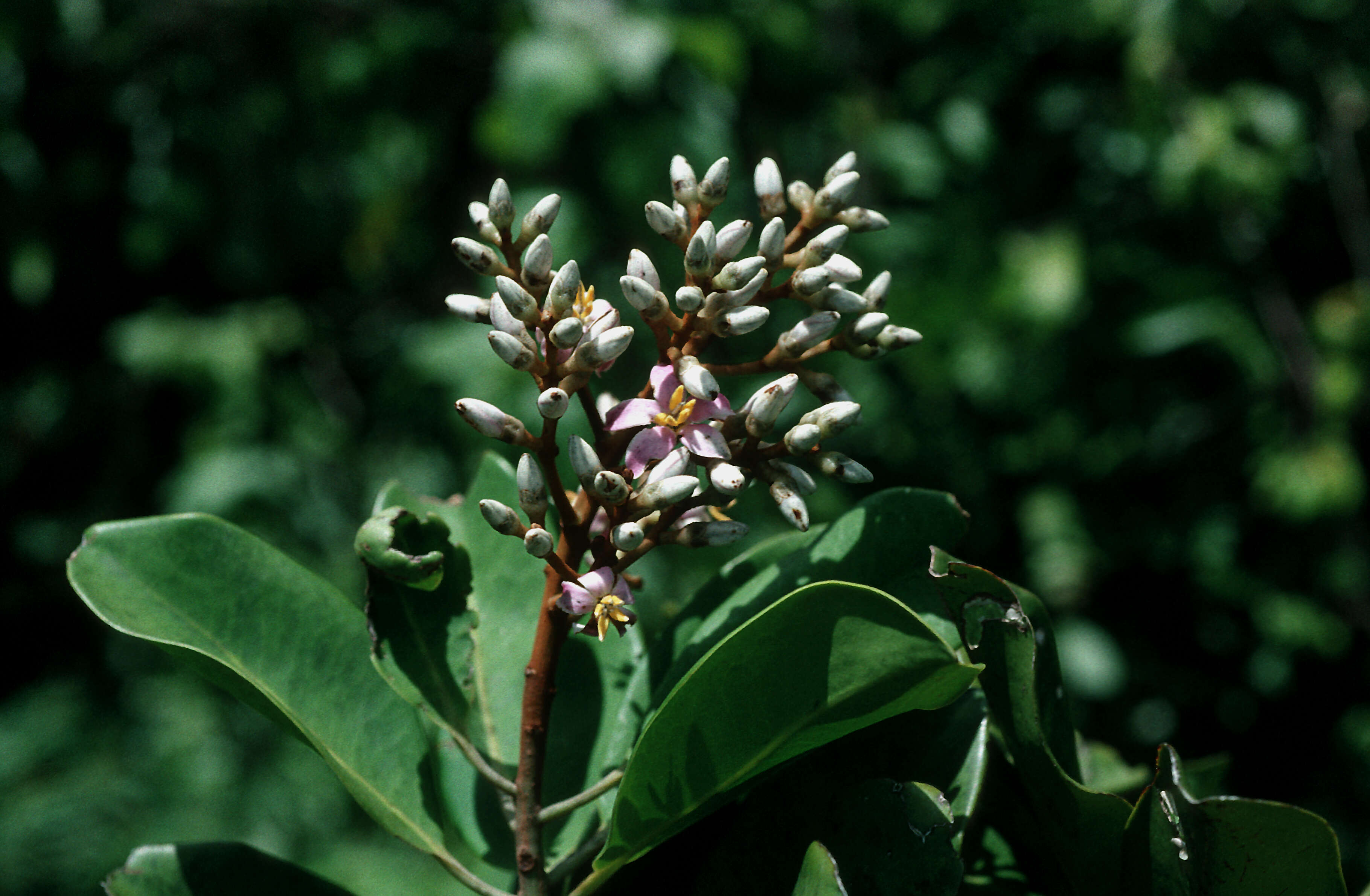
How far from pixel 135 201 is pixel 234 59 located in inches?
24.2

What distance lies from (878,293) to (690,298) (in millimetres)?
180

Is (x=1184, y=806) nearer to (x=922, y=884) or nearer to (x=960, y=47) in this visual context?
(x=922, y=884)

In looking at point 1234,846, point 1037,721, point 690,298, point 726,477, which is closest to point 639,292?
point 690,298

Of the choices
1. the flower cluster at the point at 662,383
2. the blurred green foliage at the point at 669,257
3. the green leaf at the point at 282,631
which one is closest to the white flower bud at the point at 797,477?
the flower cluster at the point at 662,383

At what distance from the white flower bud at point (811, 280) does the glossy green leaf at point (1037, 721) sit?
0.20 m

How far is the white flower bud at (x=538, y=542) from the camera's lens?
617 millimetres

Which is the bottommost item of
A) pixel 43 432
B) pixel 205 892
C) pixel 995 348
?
pixel 43 432

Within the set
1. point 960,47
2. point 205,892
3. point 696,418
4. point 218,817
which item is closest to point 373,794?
point 205,892

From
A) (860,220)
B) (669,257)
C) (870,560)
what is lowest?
(669,257)

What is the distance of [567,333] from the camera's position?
0.62m

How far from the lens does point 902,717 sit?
701 millimetres

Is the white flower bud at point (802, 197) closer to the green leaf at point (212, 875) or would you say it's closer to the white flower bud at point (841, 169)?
the white flower bud at point (841, 169)

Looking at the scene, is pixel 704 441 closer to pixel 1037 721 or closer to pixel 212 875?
pixel 1037 721

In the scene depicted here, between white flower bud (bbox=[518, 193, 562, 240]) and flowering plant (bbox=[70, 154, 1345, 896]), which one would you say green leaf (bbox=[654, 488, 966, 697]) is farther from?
white flower bud (bbox=[518, 193, 562, 240])
